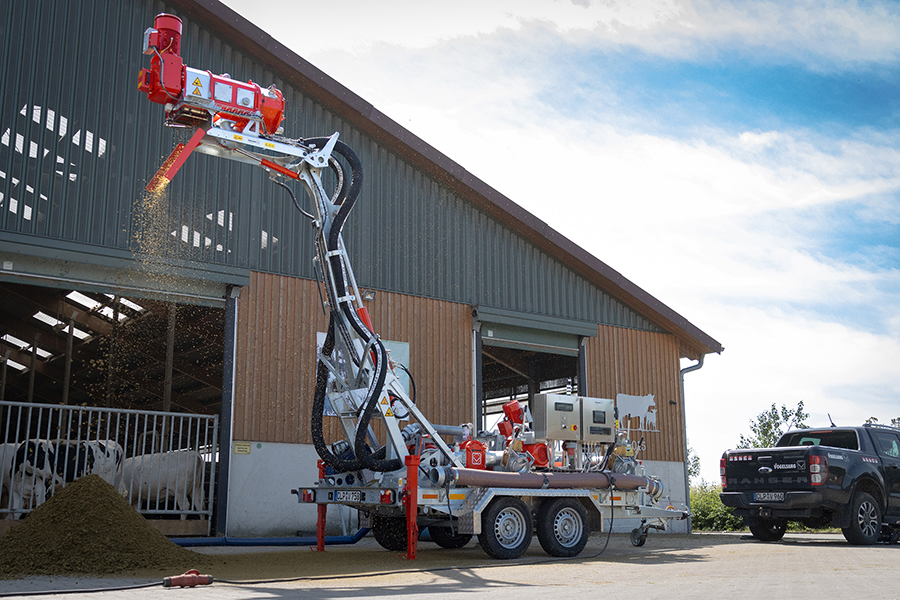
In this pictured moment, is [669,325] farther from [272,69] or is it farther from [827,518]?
[272,69]

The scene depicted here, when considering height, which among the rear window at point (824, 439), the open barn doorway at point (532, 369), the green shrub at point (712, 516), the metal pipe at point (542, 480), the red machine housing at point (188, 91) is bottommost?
the green shrub at point (712, 516)

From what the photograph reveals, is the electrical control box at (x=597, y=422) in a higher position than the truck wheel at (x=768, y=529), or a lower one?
higher

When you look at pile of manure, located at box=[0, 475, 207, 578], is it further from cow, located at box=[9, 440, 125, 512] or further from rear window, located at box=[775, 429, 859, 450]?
rear window, located at box=[775, 429, 859, 450]

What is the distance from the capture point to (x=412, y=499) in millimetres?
10656

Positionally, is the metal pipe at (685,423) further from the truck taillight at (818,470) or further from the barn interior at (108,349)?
the barn interior at (108,349)

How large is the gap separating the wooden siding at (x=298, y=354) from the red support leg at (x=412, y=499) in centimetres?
485

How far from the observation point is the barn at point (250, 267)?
13727 millimetres

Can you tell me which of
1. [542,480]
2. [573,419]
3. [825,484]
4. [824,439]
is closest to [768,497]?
[825,484]

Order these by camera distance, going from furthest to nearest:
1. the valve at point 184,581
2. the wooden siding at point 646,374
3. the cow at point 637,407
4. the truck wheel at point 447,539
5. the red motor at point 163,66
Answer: the wooden siding at point 646,374, the cow at point 637,407, the truck wheel at point 447,539, the red motor at point 163,66, the valve at point 184,581

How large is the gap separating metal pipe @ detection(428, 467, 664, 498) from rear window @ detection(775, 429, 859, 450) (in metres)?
5.00

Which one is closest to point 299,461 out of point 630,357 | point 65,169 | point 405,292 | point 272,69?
point 405,292

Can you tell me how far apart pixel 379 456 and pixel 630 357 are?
10.8 metres

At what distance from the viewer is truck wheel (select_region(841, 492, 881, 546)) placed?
50.2 ft

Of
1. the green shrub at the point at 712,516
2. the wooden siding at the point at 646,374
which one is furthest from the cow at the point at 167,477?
the green shrub at the point at 712,516
